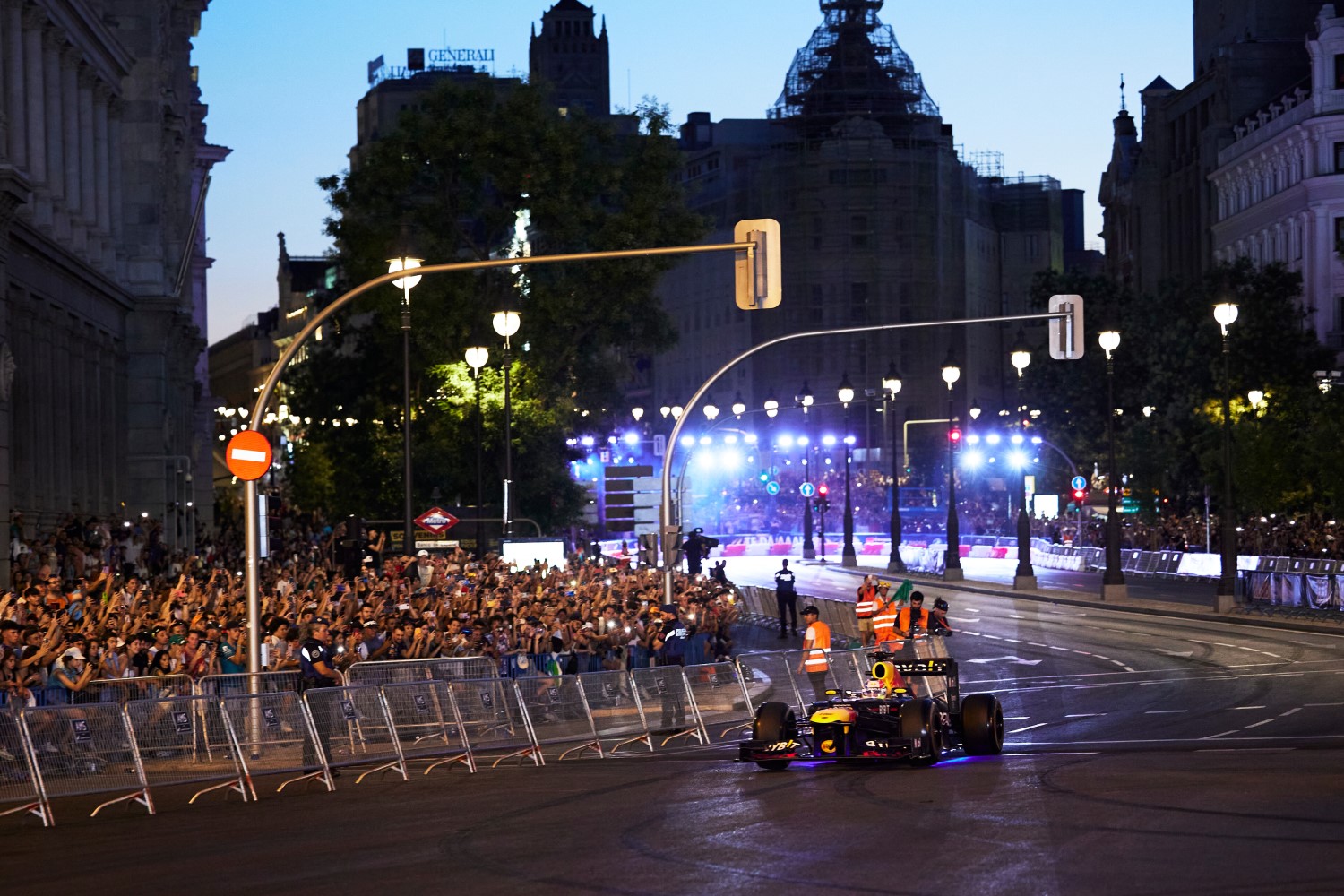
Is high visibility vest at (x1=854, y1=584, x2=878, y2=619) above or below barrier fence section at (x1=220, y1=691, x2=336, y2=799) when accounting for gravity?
above

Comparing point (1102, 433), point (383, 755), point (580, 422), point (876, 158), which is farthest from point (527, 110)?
point (876, 158)

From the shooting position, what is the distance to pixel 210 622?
26.9 meters

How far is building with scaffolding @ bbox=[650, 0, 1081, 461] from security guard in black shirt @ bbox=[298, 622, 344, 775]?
331ft

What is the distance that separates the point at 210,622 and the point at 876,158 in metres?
105

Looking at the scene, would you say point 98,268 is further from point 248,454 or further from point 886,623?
point 248,454

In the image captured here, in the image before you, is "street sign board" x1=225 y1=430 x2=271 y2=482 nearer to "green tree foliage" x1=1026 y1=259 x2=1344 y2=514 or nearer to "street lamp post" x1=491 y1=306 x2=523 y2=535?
"street lamp post" x1=491 y1=306 x2=523 y2=535

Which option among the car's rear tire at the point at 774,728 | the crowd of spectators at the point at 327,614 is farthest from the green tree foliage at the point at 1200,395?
the car's rear tire at the point at 774,728

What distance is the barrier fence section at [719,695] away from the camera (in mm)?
27938

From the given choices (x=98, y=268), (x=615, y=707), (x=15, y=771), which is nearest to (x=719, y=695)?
(x=615, y=707)

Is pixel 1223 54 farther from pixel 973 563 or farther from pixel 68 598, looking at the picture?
pixel 68 598

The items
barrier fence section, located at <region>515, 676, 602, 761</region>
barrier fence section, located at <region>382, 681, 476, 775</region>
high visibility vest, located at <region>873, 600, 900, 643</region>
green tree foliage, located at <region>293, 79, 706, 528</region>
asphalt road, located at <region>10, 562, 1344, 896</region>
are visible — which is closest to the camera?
asphalt road, located at <region>10, 562, 1344, 896</region>

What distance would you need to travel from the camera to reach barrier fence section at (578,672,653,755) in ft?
84.6

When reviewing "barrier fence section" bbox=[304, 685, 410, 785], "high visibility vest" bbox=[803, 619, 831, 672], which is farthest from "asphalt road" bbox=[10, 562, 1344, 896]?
"high visibility vest" bbox=[803, 619, 831, 672]

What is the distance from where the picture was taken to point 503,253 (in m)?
69.2
